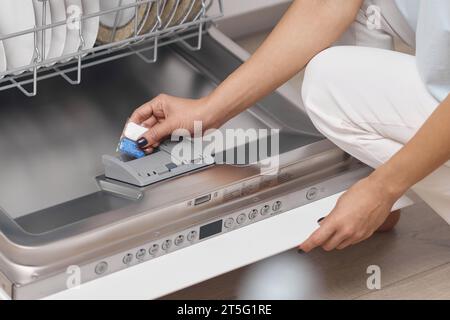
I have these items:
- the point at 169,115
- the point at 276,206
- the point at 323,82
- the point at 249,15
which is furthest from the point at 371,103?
the point at 249,15

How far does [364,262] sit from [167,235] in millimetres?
372

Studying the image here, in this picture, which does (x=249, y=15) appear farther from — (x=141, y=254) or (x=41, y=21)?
(x=141, y=254)

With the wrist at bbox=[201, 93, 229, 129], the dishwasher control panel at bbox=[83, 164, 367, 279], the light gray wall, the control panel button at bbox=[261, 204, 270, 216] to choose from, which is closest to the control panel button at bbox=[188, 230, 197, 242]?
the dishwasher control panel at bbox=[83, 164, 367, 279]

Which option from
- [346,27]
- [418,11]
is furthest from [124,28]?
[418,11]

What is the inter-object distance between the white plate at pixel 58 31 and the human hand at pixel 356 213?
1.45 ft

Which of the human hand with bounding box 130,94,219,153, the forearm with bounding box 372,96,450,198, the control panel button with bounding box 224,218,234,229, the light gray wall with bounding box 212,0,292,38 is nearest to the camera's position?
the forearm with bounding box 372,96,450,198

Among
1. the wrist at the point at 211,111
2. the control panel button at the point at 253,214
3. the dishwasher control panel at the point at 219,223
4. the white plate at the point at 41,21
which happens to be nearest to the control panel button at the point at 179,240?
the dishwasher control panel at the point at 219,223

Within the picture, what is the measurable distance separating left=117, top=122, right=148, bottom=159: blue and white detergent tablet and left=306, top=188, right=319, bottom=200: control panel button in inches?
8.9

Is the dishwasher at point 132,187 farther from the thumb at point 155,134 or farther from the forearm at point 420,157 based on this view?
the forearm at point 420,157

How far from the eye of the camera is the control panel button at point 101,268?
1242 mm

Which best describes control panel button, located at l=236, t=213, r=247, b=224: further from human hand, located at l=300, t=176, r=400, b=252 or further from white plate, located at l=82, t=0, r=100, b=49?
white plate, located at l=82, t=0, r=100, b=49

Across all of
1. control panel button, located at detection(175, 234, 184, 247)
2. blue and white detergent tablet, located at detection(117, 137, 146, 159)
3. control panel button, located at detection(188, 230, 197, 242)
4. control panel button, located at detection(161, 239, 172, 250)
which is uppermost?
blue and white detergent tablet, located at detection(117, 137, 146, 159)

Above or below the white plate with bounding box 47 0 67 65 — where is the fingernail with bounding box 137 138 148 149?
below

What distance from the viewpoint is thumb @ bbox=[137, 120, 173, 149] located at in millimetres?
1418
